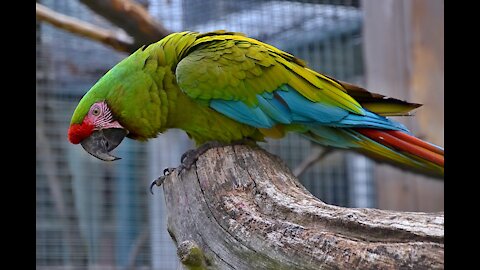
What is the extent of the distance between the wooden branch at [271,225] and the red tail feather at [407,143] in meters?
0.23

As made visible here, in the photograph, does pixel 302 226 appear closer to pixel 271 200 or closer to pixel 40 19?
pixel 271 200

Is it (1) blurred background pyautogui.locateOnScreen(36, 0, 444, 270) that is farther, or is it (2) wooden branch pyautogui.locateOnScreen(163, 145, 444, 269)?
(1) blurred background pyautogui.locateOnScreen(36, 0, 444, 270)

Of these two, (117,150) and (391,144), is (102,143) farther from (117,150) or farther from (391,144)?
(117,150)

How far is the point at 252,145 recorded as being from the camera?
1.21 meters

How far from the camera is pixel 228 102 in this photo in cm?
123

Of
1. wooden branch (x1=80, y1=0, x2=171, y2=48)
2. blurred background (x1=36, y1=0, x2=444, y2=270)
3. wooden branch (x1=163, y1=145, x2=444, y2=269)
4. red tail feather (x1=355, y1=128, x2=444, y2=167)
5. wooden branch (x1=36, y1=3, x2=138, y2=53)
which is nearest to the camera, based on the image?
wooden branch (x1=163, y1=145, x2=444, y2=269)

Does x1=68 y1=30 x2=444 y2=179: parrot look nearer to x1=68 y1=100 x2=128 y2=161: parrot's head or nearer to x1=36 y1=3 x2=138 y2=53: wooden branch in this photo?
x1=68 y1=100 x2=128 y2=161: parrot's head

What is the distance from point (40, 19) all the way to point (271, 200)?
1.10 meters

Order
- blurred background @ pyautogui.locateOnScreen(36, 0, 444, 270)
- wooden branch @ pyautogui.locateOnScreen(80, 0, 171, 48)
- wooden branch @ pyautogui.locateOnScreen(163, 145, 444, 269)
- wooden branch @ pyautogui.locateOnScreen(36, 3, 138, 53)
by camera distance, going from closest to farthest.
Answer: wooden branch @ pyautogui.locateOnScreen(163, 145, 444, 269) < wooden branch @ pyautogui.locateOnScreen(80, 0, 171, 48) < wooden branch @ pyautogui.locateOnScreen(36, 3, 138, 53) < blurred background @ pyautogui.locateOnScreen(36, 0, 444, 270)

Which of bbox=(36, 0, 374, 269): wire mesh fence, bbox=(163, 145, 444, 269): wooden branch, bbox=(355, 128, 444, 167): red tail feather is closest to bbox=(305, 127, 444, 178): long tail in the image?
bbox=(355, 128, 444, 167): red tail feather

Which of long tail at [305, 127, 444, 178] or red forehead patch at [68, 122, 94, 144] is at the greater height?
red forehead patch at [68, 122, 94, 144]

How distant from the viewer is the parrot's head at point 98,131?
3.97ft

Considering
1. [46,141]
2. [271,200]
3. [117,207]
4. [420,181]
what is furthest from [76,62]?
[271,200]

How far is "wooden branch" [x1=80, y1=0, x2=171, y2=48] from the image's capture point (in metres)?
1.59
